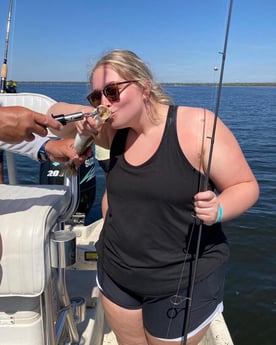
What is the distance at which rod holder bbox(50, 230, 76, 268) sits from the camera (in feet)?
5.58

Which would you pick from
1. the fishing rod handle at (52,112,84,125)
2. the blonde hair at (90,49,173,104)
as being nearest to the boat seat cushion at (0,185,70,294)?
the fishing rod handle at (52,112,84,125)

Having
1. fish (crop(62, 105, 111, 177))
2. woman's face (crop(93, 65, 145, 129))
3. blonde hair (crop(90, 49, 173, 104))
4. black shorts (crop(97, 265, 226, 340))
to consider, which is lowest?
black shorts (crop(97, 265, 226, 340))

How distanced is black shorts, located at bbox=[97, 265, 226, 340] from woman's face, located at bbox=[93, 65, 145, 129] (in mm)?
855

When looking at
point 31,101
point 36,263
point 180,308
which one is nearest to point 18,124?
point 36,263

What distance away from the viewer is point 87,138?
197 centimetres

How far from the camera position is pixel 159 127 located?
1812 mm

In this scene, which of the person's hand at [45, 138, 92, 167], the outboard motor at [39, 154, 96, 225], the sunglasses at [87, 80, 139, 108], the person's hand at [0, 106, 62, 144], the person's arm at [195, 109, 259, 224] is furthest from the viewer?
the outboard motor at [39, 154, 96, 225]

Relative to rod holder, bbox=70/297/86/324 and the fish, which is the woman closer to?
the fish

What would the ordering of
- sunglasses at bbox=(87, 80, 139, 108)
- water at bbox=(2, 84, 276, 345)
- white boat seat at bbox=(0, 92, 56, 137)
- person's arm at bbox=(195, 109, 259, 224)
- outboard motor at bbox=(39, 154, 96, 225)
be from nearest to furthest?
person's arm at bbox=(195, 109, 259, 224)
sunglasses at bbox=(87, 80, 139, 108)
white boat seat at bbox=(0, 92, 56, 137)
outboard motor at bbox=(39, 154, 96, 225)
water at bbox=(2, 84, 276, 345)

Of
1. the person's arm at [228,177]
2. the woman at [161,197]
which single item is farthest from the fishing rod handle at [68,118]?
the person's arm at [228,177]

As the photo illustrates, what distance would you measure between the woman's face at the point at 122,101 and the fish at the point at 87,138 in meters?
0.04

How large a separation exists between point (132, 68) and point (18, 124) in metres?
0.61

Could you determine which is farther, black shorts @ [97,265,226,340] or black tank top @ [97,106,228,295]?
black shorts @ [97,265,226,340]

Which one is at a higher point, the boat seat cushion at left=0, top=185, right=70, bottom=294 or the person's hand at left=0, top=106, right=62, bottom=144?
the person's hand at left=0, top=106, right=62, bottom=144
